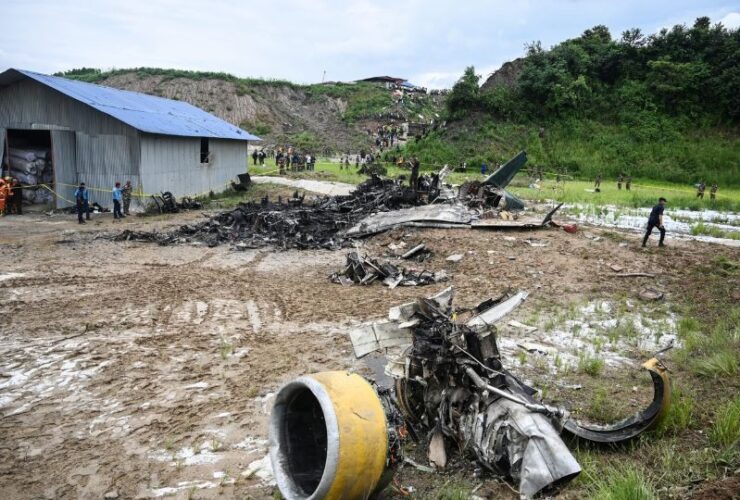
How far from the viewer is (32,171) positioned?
1966 centimetres

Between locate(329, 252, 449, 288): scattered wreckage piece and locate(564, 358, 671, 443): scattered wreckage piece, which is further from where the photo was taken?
locate(329, 252, 449, 288): scattered wreckage piece

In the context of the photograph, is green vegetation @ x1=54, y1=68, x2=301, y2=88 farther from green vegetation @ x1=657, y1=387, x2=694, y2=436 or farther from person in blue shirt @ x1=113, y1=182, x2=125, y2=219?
Answer: green vegetation @ x1=657, y1=387, x2=694, y2=436

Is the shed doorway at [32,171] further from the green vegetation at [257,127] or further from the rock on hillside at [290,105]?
the green vegetation at [257,127]

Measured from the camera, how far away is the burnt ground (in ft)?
14.3

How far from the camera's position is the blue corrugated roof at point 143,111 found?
18531 mm

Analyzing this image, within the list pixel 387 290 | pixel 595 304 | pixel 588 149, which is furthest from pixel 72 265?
pixel 588 149

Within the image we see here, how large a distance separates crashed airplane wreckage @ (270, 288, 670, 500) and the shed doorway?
19.7m

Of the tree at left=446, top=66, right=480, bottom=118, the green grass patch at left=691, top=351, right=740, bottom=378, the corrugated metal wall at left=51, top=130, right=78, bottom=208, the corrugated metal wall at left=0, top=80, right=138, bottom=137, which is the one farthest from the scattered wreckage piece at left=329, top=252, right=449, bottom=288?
the tree at left=446, top=66, right=480, bottom=118

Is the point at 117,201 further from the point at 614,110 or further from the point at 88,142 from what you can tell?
the point at 614,110

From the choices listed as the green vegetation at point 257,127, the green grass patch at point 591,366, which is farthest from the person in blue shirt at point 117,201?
the green vegetation at point 257,127

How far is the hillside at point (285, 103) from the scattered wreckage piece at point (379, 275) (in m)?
41.7

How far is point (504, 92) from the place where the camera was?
4009 cm

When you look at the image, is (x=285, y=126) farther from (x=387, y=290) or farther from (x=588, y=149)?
(x=387, y=290)

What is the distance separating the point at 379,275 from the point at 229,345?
14.2 feet
